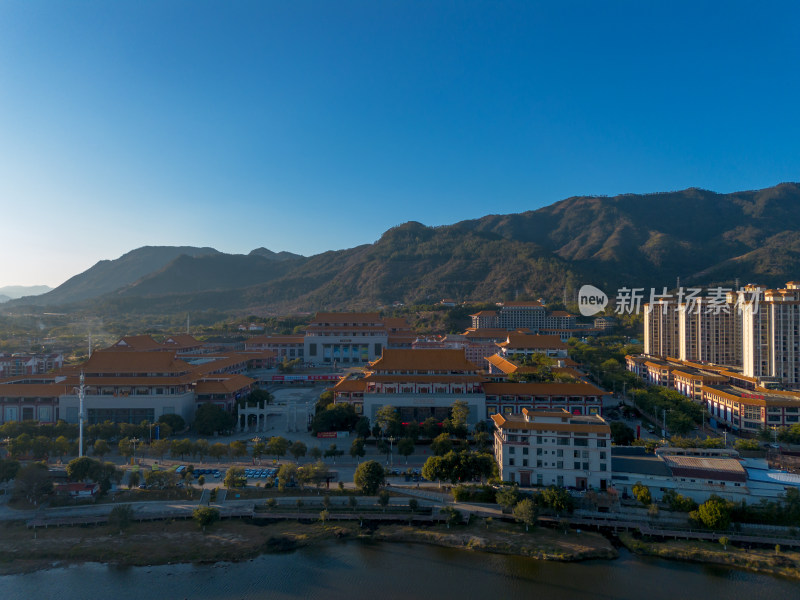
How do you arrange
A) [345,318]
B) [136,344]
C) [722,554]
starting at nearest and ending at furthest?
1. [722,554]
2. [136,344]
3. [345,318]

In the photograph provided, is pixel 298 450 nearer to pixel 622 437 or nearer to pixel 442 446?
pixel 442 446

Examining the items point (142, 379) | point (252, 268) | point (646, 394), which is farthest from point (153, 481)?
point (252, 268)

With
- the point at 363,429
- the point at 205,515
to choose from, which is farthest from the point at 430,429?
the point at 205,515

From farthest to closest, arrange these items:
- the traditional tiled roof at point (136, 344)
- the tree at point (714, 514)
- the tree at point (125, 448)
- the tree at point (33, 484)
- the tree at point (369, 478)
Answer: the traditional tiled roof at point (136, 344), the tree at point (125, 448), the tree at point (369, 478), the tree at point (33, 484), the tree at point (714, 514)

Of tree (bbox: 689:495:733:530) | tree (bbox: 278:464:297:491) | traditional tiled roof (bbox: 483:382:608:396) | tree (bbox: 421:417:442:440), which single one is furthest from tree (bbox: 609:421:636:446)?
tree (bbox: 278:464:297:491)

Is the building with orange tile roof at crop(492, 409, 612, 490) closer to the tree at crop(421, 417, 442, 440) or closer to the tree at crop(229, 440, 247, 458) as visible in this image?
the tree at crop(421, 417, 442, 440)

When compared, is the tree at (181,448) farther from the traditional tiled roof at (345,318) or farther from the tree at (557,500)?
the traditional tiled roof at (345,318)

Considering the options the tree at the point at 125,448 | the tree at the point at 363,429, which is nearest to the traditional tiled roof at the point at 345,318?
the tree at the point at 363,429
